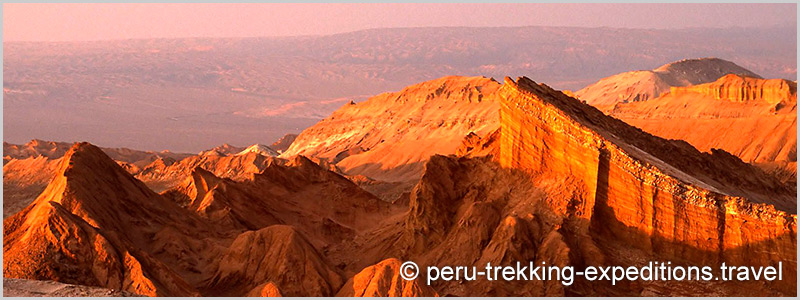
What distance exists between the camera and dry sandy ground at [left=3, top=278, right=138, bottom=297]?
21.5 metres

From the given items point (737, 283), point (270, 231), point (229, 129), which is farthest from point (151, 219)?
point (229, 129)

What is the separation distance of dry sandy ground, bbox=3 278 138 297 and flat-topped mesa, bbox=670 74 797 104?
236ft

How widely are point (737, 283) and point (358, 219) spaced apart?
45.4 ft

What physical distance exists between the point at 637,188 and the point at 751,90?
67933mm

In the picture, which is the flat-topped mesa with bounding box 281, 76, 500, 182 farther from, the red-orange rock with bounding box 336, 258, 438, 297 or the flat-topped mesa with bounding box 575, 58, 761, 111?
the red-orange rock with bounding box 336, 258, 438, 297

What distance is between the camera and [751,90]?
8944cm

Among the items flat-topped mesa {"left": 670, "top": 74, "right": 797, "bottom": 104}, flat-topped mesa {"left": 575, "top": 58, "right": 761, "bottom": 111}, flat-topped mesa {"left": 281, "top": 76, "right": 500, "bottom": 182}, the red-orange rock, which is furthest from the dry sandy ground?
flat-topped mesa {"left": 575, "top": 58, "right": 761, "bottom": 111}

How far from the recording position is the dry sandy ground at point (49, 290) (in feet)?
70.7

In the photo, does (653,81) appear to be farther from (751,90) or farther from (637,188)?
(637,188)

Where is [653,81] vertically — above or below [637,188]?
above

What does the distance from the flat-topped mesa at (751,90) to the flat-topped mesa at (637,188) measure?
197 ft

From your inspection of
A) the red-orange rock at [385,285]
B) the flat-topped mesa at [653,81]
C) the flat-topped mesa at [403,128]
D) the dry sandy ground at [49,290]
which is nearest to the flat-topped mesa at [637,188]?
the red-orange rock at [385,285]

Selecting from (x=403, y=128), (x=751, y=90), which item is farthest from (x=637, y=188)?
(x=751, y=90)

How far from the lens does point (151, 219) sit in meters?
29.4
